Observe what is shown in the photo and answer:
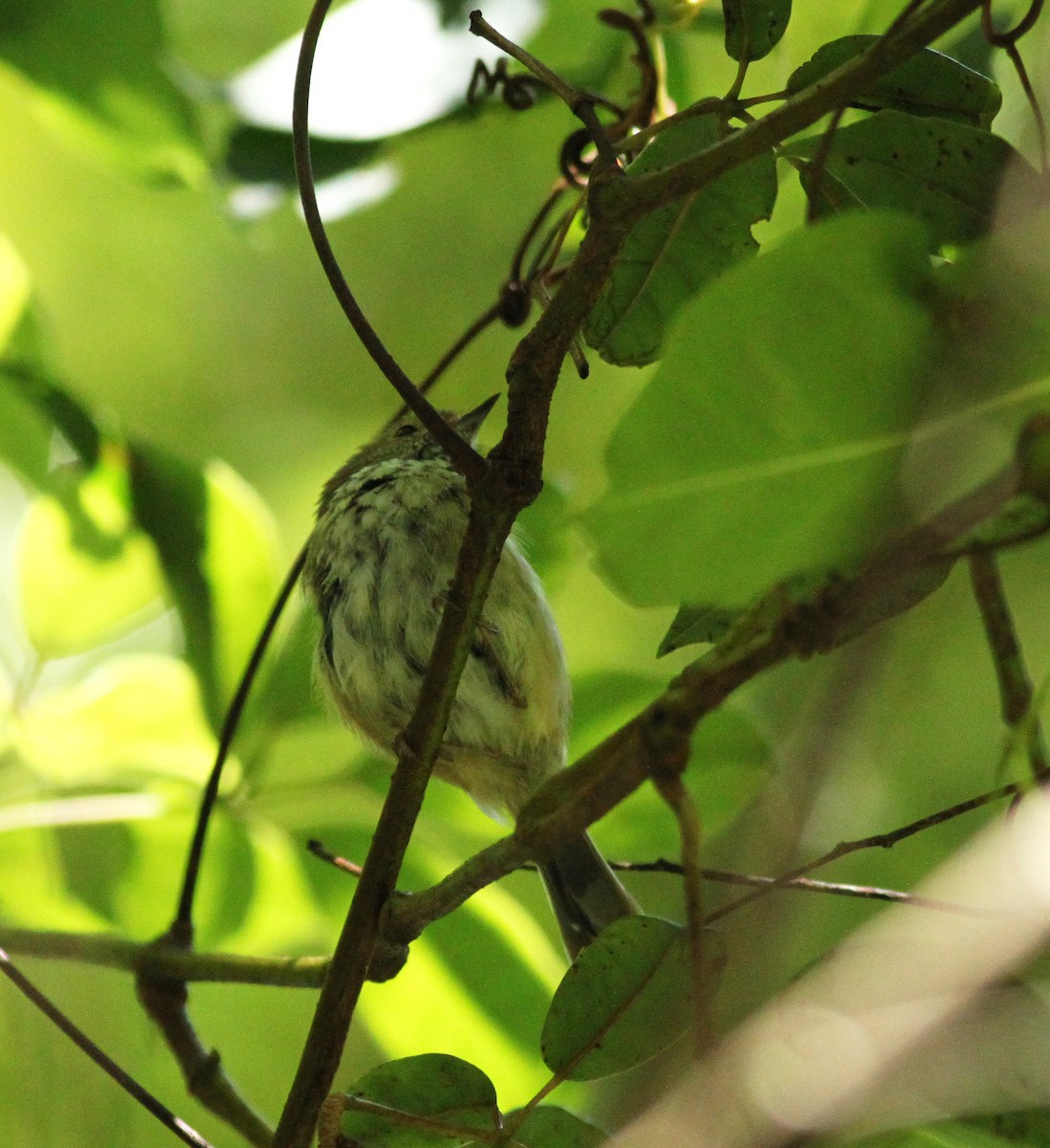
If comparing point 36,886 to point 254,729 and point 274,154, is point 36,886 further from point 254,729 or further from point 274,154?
point 274,154

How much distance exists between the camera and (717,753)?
8.48 ft

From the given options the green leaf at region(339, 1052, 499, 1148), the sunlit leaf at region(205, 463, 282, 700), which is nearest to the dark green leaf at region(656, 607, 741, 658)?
the green leaf at region(339, 1052, 499, 1148)

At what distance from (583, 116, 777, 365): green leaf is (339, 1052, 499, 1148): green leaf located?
0.95 m

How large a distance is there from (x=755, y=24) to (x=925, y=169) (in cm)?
38

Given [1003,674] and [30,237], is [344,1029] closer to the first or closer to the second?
[1003,674]

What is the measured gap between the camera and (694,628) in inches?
63.6

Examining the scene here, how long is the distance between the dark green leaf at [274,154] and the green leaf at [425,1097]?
216cm

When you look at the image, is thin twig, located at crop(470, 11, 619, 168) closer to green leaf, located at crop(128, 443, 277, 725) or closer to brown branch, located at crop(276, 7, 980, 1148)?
brown branch, located at crop(276, 7, 980, 1148)

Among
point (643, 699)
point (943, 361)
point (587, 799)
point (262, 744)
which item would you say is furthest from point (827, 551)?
point (262, 744)

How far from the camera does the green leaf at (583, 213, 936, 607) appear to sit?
0.95m

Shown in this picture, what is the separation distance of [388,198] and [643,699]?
2.96 metres

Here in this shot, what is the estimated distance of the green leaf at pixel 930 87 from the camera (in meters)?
1.58

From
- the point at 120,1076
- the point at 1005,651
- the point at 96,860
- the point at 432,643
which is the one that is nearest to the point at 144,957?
the point at 120,1076

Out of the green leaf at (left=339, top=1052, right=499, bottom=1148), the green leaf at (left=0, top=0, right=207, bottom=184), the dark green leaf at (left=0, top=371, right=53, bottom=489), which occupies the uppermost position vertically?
the green leaf at (left=0, top=0, right=207, bottom=184)
